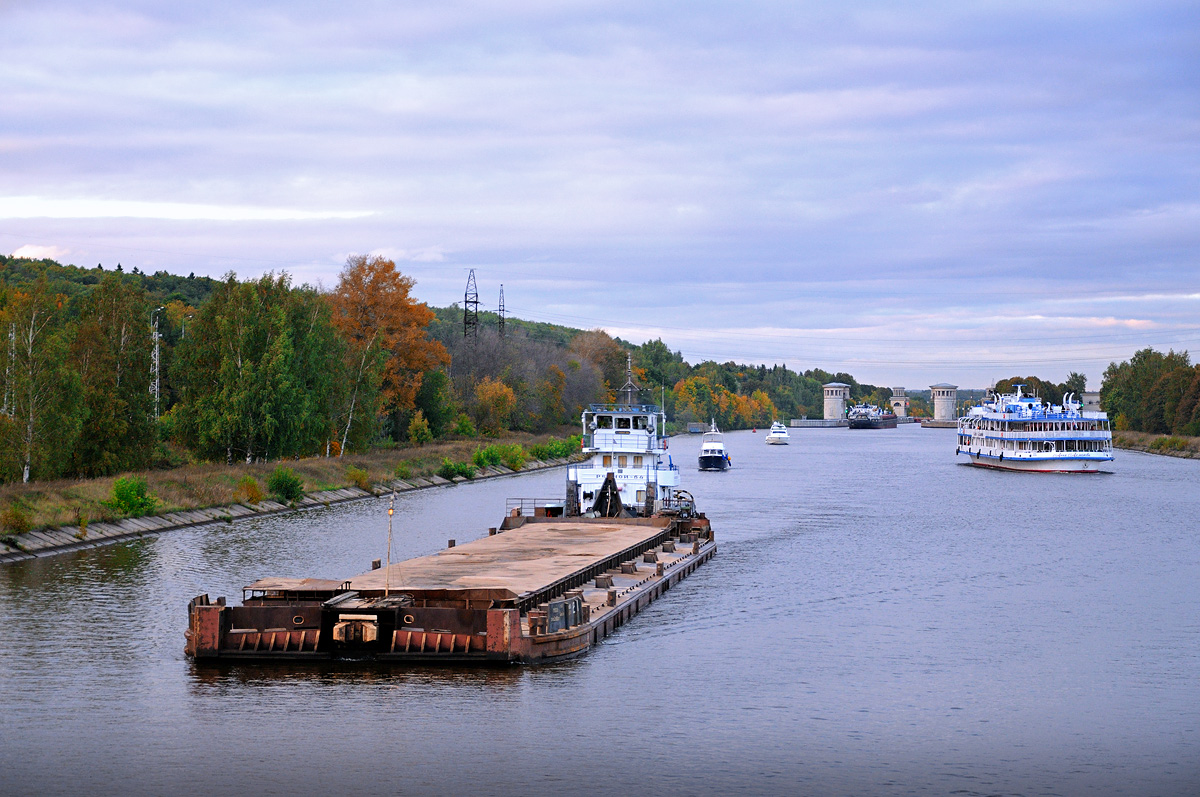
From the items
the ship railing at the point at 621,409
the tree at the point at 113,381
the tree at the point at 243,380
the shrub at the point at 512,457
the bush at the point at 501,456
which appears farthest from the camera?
the shrub at the point at 512,457

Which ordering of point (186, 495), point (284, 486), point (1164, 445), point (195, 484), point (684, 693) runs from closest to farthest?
point (684, 693), point (186, 495), point (195, 484), point (284, 486), point (1164, 445)

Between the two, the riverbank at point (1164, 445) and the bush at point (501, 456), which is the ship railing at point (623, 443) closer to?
the bush at point (501, 456)

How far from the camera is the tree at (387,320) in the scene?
104 m

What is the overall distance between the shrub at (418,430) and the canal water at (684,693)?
178 ft

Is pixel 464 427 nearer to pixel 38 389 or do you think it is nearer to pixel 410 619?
pixel 38 389

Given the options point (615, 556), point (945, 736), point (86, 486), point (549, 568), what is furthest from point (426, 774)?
point (86, 486)

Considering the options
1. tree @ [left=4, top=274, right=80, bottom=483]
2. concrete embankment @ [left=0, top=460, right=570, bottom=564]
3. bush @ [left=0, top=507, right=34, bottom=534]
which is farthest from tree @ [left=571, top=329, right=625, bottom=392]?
bush @ [left=0, top=507, right=34, bottom=534]

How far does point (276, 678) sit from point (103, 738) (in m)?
5.13

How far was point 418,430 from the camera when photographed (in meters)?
110

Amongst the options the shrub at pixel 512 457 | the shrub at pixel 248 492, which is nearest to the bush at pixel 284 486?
the shrub at pixel 248 492

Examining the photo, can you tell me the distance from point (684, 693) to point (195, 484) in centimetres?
4496

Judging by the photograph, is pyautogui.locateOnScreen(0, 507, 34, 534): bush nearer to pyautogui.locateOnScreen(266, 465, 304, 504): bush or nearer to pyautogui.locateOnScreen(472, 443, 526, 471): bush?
pyautogui.locateOnScreen(266, 465, 304, 504): bush

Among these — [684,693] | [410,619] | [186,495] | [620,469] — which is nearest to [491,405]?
[186,495]

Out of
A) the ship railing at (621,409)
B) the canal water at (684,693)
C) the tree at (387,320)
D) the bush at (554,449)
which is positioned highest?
the tree at (387,320)
